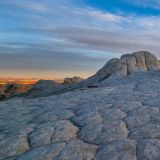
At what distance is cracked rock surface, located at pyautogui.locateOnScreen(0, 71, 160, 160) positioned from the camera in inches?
282

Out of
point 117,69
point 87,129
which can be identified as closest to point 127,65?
point 117,69

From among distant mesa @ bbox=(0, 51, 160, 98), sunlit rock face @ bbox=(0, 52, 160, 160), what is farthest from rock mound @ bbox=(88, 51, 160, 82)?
sunlit rock face @ bbox=(0, 52, 160, 160)

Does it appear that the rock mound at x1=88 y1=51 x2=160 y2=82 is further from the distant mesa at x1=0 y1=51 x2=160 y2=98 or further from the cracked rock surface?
the cracked rock surface

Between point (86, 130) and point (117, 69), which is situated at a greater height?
point (117, 69)

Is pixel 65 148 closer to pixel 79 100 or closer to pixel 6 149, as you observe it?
pixel 6 149

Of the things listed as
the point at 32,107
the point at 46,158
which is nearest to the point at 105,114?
the point at 46,158

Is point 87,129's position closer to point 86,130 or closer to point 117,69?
point 86,130

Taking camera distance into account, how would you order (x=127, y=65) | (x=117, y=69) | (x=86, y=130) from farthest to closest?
(x=127, y=65) < (x=117, y=69) < (x=86, y=130)

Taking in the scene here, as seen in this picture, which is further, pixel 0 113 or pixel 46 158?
pixel 0 113

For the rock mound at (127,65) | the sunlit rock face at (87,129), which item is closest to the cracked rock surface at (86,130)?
the sunlit rock face at (87,129)

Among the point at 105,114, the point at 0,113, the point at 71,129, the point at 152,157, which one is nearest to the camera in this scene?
the point at 152,157

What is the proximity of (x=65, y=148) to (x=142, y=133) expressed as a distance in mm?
1825

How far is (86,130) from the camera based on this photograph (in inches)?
333

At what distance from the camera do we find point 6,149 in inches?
310
